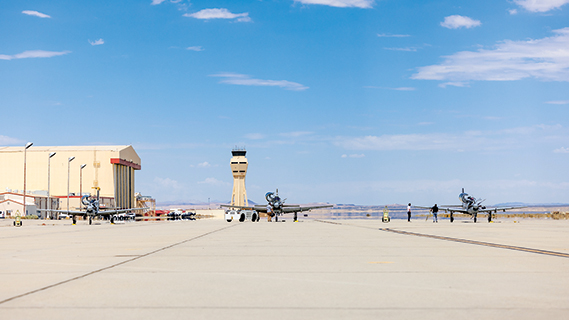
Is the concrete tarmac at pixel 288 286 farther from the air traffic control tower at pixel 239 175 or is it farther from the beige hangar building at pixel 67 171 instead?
the air traffic control tower at pixel 239 175

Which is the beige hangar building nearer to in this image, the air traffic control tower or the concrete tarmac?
the air traffic control tower

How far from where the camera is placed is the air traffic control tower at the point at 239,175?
550 ft

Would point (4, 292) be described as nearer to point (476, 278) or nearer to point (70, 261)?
point (70, 261)

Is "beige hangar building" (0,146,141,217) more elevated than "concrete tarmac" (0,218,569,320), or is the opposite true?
"beige hangar building" (0,146,141,217)

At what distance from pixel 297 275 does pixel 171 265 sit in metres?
3.83

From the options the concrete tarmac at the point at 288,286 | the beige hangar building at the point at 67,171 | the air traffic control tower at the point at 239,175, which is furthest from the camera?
the air traffic control tower at the point at 239,175

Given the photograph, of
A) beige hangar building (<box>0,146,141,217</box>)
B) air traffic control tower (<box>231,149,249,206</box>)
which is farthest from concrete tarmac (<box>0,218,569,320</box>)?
air traffic control tower (<box>231,149,249,206</box>)

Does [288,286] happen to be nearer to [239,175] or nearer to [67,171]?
[67,171]

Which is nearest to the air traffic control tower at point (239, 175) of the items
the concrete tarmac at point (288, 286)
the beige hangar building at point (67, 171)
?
the beige hangar building at point (67, 171)

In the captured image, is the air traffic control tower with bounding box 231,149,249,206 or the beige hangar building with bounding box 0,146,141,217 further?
the air traffic control tower with bounding box 231,149,249,206

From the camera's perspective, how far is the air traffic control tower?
167625 millimetres

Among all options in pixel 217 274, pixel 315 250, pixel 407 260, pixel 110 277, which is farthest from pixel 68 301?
pixel 315 250

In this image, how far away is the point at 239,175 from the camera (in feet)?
555

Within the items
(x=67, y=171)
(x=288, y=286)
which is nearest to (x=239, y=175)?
(x=67, y=171)
